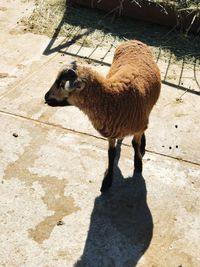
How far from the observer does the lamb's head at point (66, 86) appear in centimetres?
406

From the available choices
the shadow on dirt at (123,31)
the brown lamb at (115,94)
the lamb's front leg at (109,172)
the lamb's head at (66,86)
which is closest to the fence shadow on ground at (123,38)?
the shadow on dirt at (123,31)

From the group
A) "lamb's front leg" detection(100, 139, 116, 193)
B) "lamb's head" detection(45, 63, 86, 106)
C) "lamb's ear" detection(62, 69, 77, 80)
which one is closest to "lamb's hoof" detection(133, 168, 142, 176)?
"lamb's front leg" detection(100, 139, 116, 193)

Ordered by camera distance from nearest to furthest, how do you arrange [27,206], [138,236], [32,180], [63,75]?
[63,75] < [138,236] < [27,206] < [32,180]

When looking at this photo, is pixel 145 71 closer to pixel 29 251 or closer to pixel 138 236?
pixel 138 236

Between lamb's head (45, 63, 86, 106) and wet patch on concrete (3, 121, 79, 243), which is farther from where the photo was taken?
→ wet patch on concrete (3, 121, 79, 243)

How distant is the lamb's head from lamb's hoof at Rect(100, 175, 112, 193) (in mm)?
1069

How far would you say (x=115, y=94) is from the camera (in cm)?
440

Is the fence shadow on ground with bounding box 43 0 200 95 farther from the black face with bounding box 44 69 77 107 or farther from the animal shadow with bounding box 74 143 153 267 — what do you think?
the black face with bounding box 44 69 77 107

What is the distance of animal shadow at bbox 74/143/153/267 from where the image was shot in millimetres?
4219

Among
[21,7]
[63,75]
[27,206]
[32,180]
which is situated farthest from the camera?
[21,7]

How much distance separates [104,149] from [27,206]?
1.32 meters

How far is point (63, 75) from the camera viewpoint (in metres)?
4.09

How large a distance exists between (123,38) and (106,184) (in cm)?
395

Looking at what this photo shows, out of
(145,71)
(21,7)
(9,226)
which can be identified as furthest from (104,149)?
(21,7)
